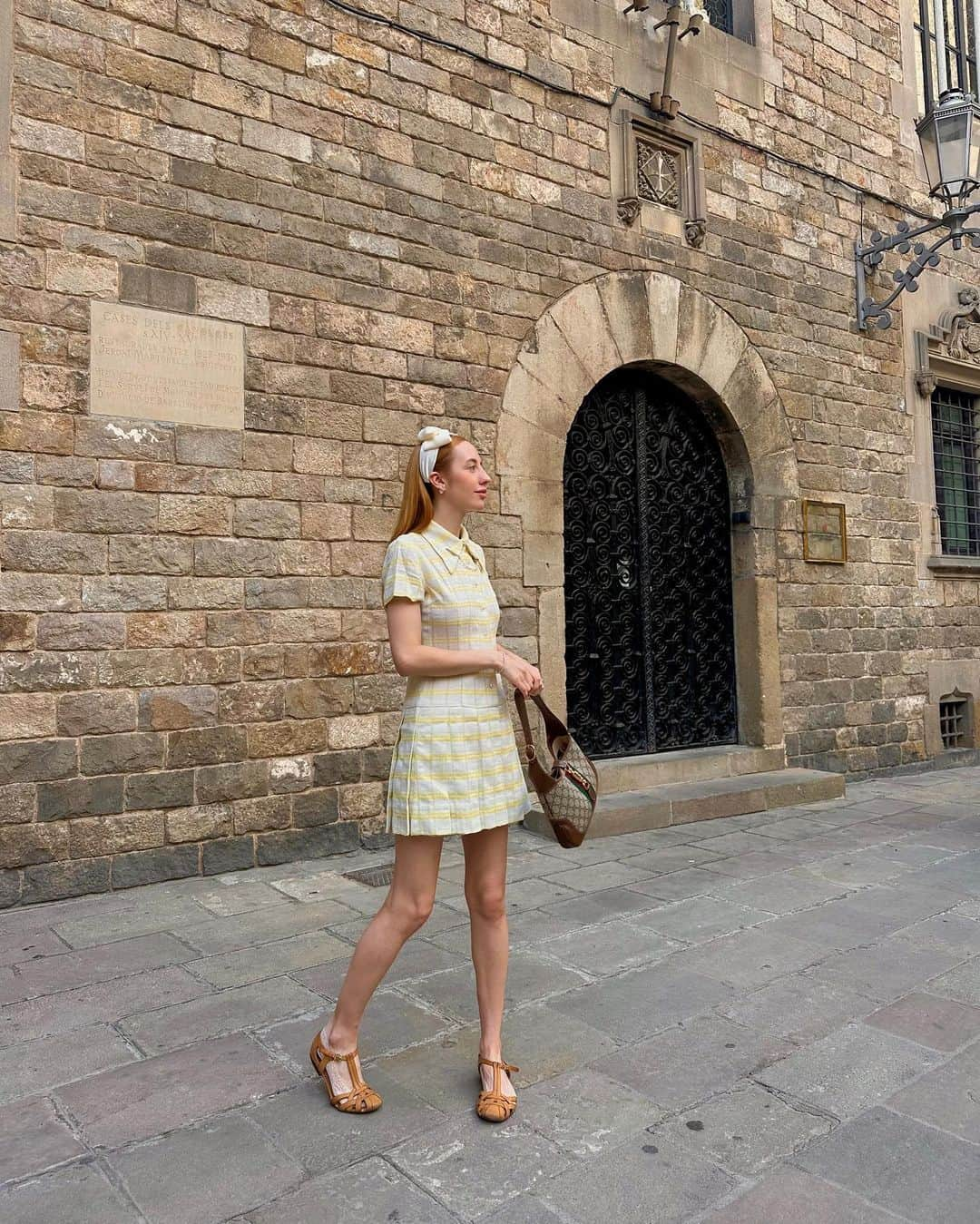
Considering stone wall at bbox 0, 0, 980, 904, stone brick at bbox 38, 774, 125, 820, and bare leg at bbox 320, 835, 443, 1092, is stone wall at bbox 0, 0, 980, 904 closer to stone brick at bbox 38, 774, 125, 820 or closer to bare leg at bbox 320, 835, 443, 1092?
stone brick at bbox 38, 774, 125, 820

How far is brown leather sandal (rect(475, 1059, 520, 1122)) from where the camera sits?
2.21m

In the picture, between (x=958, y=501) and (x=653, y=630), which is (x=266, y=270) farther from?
(x=958, y=501)

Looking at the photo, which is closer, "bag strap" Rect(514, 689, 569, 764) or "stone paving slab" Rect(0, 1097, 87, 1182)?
"stone paving slab" Rect(0, 1097, 87, 1182)

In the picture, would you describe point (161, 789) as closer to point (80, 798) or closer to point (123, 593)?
point (80, 798)

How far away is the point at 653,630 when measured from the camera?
22.4 feet

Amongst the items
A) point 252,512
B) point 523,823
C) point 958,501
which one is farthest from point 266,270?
point 958,501

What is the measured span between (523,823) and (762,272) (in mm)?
4841

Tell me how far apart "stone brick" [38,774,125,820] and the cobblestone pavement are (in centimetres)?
40

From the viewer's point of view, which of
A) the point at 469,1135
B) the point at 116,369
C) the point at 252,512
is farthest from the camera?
the point at 252,512

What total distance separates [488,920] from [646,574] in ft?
15.4

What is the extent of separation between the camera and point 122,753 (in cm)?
443

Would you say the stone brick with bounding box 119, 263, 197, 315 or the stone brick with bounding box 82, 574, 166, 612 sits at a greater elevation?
the stone brick with bounding box 119, 263, 197, 315

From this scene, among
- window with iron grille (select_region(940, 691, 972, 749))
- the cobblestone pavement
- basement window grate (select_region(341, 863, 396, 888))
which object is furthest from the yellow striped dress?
window with iron grille (select_region(940, 691, 972, 749))

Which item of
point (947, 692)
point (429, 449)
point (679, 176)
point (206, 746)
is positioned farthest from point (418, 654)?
point (947, 692)
